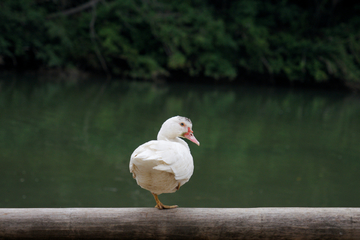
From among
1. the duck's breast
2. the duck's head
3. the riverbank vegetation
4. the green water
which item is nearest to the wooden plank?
the duck's breast

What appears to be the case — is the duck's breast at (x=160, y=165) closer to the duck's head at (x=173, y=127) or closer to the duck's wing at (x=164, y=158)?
the duck's wing at (x=164, y=158)

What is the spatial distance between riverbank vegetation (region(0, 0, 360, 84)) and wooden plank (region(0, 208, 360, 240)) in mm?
14368

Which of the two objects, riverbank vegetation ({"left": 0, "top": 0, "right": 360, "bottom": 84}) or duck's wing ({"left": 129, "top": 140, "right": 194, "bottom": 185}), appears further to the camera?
riverbank vegetation ({"left": 0, "top": 0, "right": 360, "bottom": 84})

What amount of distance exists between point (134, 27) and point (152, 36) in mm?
1115

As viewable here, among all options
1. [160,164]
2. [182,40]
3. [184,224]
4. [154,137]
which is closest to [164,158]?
[160,164]

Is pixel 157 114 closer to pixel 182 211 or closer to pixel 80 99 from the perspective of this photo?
pixel 80 99

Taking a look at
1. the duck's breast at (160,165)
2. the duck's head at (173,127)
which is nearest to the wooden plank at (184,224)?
the duck's breast at (160,165)

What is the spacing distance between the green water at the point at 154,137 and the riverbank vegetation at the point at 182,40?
17.7ft

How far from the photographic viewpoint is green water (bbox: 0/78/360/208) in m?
4.41

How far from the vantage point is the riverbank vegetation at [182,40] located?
15.7m

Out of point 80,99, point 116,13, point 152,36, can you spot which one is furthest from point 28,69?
point 80,99

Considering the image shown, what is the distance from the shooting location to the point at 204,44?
18266 millimetres

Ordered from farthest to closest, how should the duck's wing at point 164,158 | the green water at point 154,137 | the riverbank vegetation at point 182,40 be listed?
the riverbank vegetation at point 182,40 → the green water at point 154,137 → the duck's wing at point 164,158

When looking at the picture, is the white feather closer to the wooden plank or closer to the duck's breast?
the duck's breast
